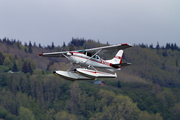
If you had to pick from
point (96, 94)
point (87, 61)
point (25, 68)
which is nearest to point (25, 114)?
point (96, 94)

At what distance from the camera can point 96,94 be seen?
435 ft

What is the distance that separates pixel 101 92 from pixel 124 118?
16601 millimetres

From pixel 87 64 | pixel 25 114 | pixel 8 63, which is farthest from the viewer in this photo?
pixel 8 63

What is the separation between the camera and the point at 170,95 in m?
132

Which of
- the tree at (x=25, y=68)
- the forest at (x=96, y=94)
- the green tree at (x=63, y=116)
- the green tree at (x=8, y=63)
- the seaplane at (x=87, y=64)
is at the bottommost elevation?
the green tree at (x=63, y=116)

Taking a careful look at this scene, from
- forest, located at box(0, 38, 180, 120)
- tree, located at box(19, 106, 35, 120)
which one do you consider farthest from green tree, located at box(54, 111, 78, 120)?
tree, located at box(19, 106, 35, 120)

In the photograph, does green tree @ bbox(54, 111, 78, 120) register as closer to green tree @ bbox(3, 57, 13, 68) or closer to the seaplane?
green tree @ bbox(3, 57, 13, 68)

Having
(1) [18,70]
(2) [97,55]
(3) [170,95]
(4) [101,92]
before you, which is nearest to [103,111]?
(4) [101,92]

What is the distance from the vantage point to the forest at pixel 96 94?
124312 millimetres

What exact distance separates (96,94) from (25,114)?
32.2 meters

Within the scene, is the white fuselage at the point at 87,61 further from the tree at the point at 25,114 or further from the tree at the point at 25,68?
the tree at the point at 25,68

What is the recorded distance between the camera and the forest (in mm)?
124312

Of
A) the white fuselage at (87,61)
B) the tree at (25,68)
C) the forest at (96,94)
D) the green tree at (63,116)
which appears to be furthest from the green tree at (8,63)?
the white fuselage at (87,61)

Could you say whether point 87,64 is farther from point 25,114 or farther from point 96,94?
point 96,94
